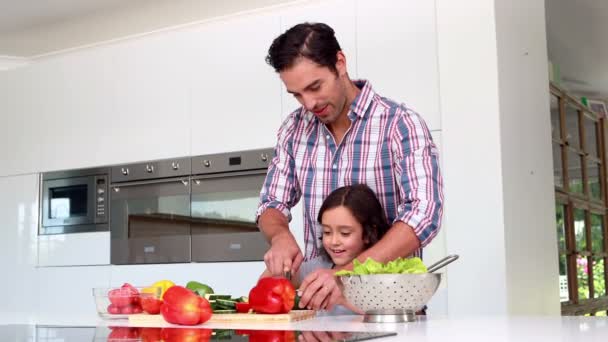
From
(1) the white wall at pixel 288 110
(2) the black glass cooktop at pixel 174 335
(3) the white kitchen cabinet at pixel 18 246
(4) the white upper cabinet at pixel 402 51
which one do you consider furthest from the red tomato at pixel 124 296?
(3) the white kitchen cabinet at pixel 18 246

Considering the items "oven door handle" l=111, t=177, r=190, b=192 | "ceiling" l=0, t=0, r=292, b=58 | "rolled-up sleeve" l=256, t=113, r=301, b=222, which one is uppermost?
"ceiling" l=0, t=0, r=292, b=58

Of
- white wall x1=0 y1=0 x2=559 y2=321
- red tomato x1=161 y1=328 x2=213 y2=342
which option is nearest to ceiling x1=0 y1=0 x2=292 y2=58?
white wall x1=0 y1=0 x2=559 y2=321

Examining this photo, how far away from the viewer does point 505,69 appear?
10.3 ft

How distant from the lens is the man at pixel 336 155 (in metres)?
1.97

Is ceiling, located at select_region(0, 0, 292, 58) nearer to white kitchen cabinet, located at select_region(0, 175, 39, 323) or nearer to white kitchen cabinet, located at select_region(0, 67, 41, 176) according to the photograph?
white kitchen cabinet, located at select_region(0, 67, 41, 176)

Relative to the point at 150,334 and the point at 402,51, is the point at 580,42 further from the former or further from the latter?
the point at 150,334

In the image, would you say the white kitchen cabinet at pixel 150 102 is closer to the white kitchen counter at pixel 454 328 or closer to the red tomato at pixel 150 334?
the white kitchen counter at pixel 454 328

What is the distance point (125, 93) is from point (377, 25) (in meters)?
1.34

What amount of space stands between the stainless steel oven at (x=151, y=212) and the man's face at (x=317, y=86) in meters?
1.77

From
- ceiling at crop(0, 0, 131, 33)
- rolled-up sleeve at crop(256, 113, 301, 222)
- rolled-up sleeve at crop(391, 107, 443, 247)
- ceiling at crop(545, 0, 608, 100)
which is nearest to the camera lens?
rolled-up sleeve at crop(391, 107, 443, 247)

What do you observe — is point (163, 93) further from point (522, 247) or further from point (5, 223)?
point (522, 247)

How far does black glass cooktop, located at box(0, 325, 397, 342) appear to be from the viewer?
1232 millimetres

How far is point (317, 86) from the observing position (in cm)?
205

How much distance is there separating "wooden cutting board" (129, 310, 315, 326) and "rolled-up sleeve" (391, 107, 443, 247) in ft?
1.24
